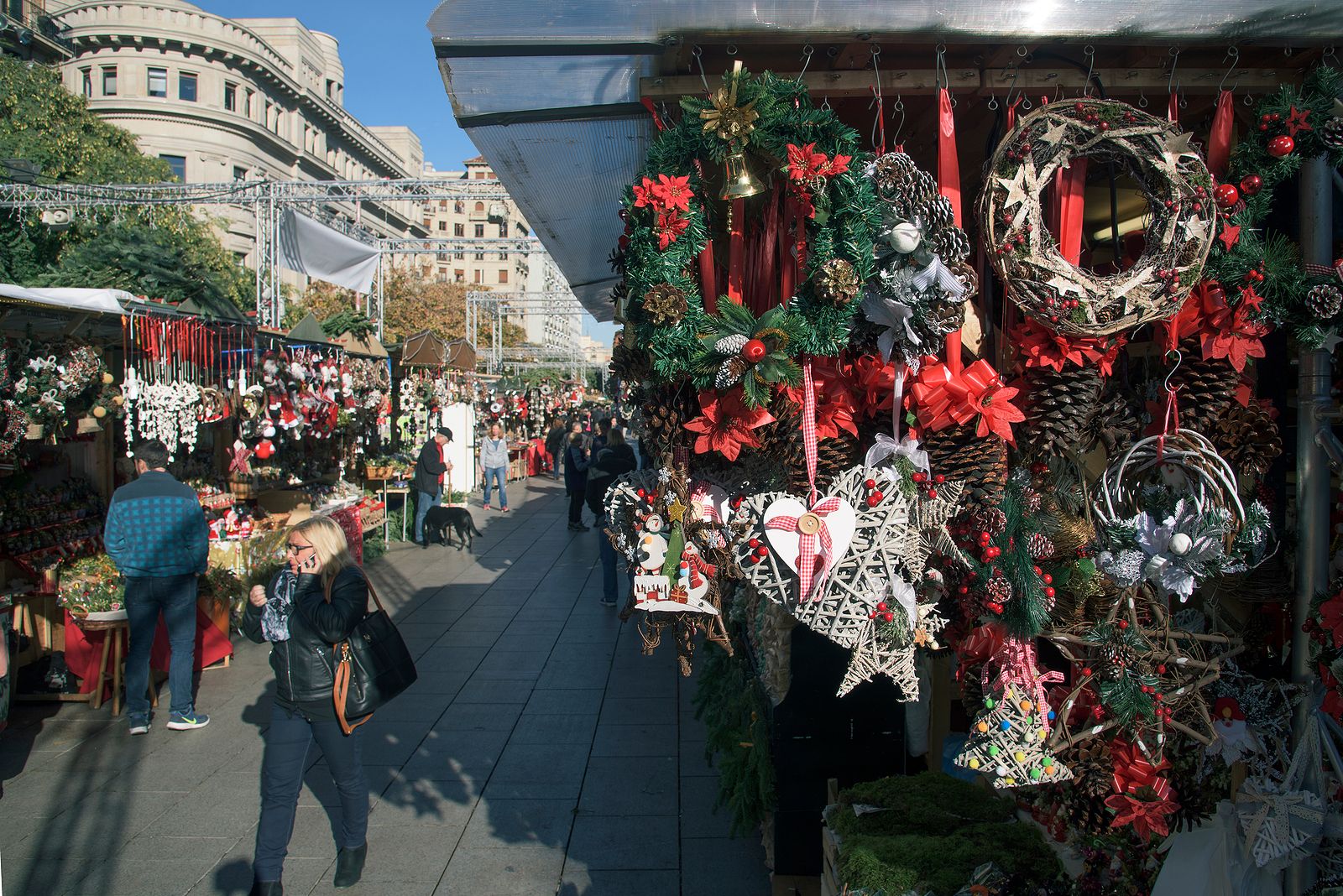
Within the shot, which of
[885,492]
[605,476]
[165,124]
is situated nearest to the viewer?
[885,492]

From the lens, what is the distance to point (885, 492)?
6.23ft

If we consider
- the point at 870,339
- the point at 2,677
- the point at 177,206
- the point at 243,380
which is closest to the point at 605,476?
the point at 243,380

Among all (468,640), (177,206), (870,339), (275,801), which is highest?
(177,206)

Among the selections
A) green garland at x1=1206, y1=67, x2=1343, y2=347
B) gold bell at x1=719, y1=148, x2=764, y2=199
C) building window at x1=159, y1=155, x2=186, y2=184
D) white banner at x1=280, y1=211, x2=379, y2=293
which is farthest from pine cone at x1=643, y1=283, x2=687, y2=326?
building window at x1=159, y1=155, x2=186, y2=184

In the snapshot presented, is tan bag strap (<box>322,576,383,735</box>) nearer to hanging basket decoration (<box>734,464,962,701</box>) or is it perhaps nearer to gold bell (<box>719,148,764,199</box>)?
hanging basket decoration (<box>734,464,962,701</box>)

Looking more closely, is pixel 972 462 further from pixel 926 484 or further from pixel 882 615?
pixel 882 615

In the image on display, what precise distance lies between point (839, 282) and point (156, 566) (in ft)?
18.0

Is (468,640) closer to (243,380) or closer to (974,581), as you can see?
(243,380)

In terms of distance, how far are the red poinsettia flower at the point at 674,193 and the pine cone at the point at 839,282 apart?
0.39 m

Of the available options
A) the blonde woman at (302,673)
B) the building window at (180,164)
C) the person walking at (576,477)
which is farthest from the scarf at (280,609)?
the building window at (180,164)

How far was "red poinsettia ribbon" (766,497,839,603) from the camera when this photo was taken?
6.18 feet

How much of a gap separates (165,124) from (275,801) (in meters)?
42.1

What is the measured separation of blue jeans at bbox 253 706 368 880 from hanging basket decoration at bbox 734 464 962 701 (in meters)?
2.62

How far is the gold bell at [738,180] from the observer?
1.96 meters
